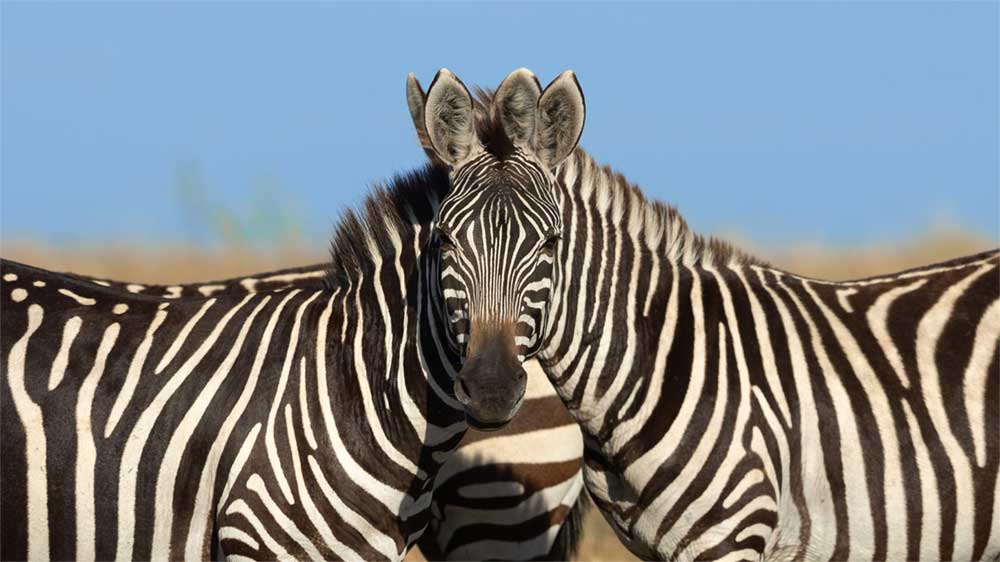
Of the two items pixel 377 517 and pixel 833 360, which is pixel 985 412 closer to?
pixel 833 360

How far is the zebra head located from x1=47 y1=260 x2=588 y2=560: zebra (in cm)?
152

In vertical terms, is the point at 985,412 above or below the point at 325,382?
below

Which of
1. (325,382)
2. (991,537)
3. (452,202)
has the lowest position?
(991,537)

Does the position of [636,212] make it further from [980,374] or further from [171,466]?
[171,466]

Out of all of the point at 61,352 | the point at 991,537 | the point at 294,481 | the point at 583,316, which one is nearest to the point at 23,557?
the point at 61,352

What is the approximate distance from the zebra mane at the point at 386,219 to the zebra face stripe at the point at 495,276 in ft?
1.61

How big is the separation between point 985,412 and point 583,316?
1.82 meters

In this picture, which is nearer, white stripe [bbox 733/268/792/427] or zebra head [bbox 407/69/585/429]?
zebra head [bbox 407/69/585/429]

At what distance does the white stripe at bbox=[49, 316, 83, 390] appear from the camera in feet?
17.7

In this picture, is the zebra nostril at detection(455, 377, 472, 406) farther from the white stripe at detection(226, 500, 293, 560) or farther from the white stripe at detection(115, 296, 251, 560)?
the white stripe at detection(115, 296, 251, 560)

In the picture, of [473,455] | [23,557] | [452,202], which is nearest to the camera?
[452,202]

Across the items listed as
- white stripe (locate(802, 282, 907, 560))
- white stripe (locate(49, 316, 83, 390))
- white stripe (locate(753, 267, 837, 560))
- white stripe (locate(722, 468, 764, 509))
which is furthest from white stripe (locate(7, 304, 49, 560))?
white stripe (locate(802, 282, 907, 560))

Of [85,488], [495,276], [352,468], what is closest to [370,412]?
[352,468]

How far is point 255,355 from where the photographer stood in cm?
543
